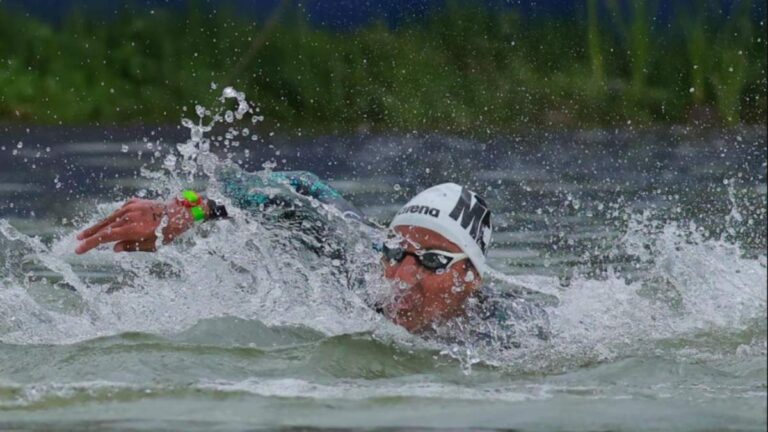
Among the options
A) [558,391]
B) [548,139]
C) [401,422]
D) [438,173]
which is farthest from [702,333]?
[548,139]

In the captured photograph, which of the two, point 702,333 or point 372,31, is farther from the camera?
point 372,31

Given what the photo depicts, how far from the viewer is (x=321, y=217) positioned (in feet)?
26.8

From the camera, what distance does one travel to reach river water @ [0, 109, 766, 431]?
21.9 ft

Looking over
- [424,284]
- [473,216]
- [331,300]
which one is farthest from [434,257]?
[331,300]

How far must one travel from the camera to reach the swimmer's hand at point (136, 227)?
24.4 ft

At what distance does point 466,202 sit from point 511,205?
5.34 meters

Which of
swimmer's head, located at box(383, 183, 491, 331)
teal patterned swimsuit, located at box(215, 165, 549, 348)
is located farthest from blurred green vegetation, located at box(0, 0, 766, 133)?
swimmer's head, located at box(383, 183, 491, 331)

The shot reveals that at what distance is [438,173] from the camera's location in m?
15.4

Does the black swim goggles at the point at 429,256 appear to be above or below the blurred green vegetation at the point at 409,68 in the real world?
below

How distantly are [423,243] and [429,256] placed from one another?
74mm

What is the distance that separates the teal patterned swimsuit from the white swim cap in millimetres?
176

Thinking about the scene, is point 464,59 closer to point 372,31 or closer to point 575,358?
point 372,31

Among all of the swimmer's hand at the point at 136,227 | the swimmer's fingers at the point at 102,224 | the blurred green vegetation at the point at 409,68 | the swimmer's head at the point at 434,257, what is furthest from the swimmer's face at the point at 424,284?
the blurred green vegetation at the point at 409,68

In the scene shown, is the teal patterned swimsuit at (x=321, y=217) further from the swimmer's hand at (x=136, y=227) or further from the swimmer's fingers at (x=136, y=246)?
the swimmer's fingers at (x=136, y=246)
